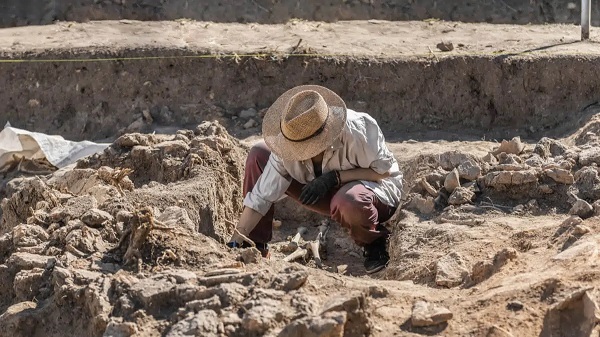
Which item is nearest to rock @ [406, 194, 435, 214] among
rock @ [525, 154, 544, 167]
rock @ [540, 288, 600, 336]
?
rock @ [525, 154, 544, 167]

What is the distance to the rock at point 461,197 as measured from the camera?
273 inches

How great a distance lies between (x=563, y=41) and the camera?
1038cm

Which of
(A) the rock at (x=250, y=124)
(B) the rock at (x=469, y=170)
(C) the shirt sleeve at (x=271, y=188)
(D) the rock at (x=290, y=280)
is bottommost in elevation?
(A) the rock at (x=250, y=124)

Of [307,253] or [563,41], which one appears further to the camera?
[563,41]

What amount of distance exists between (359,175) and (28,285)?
213cm

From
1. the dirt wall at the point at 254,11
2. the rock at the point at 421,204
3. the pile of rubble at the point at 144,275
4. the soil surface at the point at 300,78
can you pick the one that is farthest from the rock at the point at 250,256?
the dirt wall at the point at 254,11

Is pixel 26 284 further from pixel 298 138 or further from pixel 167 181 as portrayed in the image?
pixel 167 181

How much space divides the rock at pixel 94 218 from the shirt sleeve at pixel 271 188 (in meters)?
1.00

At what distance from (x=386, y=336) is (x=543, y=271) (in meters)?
0.99

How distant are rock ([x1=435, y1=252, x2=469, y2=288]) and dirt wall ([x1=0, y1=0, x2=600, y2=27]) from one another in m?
6.21

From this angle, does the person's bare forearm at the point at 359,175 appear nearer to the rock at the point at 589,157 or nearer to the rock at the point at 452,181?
the rock at the point at 452,181

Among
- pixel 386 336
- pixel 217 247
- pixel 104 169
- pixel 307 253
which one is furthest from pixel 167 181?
pixel 386 336

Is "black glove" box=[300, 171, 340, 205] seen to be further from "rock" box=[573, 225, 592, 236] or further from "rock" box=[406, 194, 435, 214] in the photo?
"rock" box=[573, 225, 592, 236]

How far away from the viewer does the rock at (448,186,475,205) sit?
22.7 ft
